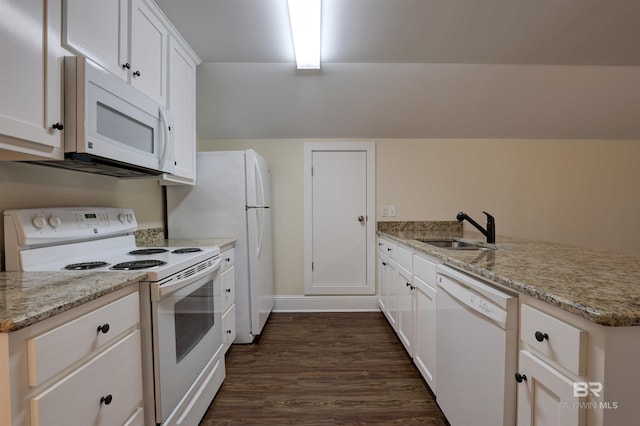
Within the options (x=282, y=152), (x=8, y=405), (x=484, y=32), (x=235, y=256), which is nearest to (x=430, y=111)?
(x=484, y=32)

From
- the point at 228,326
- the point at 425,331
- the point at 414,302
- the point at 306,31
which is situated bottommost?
the point at 228,326

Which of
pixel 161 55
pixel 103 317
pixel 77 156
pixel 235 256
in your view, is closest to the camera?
pixel 103 317

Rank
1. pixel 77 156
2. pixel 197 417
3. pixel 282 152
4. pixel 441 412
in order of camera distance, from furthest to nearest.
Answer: pixel 282 152 < pixel 441 412 < pixel 197 417 < pixel 77 156

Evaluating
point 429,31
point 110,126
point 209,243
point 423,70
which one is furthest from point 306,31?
point 209,243

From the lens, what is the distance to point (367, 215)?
10.4 ft

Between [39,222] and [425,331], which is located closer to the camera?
[39,222]

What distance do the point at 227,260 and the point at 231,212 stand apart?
44 cm

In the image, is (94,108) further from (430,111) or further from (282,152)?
(430,111)

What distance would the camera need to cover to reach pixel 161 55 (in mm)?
1762

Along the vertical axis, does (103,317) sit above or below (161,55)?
below

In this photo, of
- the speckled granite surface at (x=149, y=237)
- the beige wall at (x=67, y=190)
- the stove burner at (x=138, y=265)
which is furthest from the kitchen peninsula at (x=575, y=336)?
the speckled granite surface at (x=149, y=237)

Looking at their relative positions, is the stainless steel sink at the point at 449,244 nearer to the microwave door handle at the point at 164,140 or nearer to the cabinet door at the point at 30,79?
the microwave door handle at the point at 164,140

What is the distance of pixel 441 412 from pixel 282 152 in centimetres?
259

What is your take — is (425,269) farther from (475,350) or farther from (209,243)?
(209,243)
